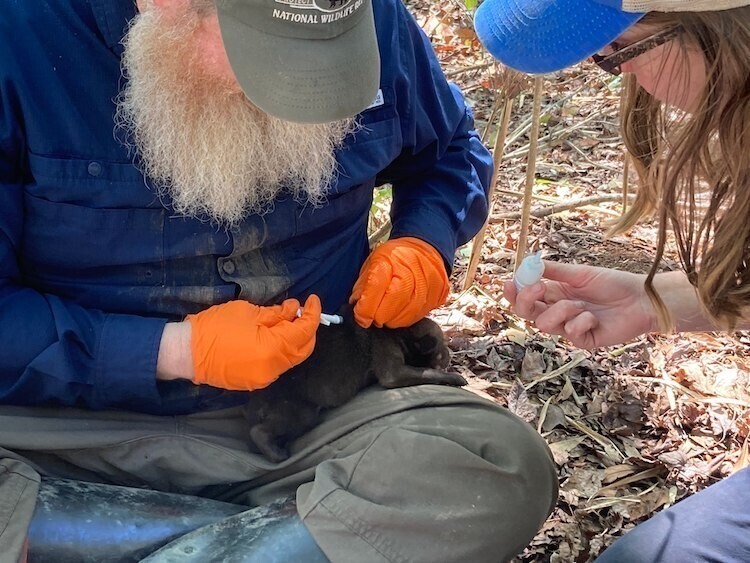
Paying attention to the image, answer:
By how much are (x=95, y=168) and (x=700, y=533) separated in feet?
5.99

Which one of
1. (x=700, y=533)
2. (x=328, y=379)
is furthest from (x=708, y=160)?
(x=328, y=379)

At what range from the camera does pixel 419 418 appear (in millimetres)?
2369

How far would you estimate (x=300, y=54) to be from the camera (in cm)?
192

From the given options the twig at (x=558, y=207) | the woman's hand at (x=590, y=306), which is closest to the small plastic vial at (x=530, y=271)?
the woman's hand at (x=590, y=306)

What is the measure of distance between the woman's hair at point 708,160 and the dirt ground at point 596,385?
841 millimetres

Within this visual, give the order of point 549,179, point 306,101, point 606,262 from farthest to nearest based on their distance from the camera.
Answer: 1. point 549,179
2. point 606,262
3. point 306,101

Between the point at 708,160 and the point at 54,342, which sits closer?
the point at 708,160

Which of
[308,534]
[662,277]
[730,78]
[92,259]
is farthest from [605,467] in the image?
[92,259]

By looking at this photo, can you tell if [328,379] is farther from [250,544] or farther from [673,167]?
[673,167]

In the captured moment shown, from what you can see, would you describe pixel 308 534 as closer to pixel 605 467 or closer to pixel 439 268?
pixel 439 268

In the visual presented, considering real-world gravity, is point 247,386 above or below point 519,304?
below

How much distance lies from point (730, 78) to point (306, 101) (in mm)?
916

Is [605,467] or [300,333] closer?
[300,333]

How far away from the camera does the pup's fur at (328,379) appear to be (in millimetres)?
2441
